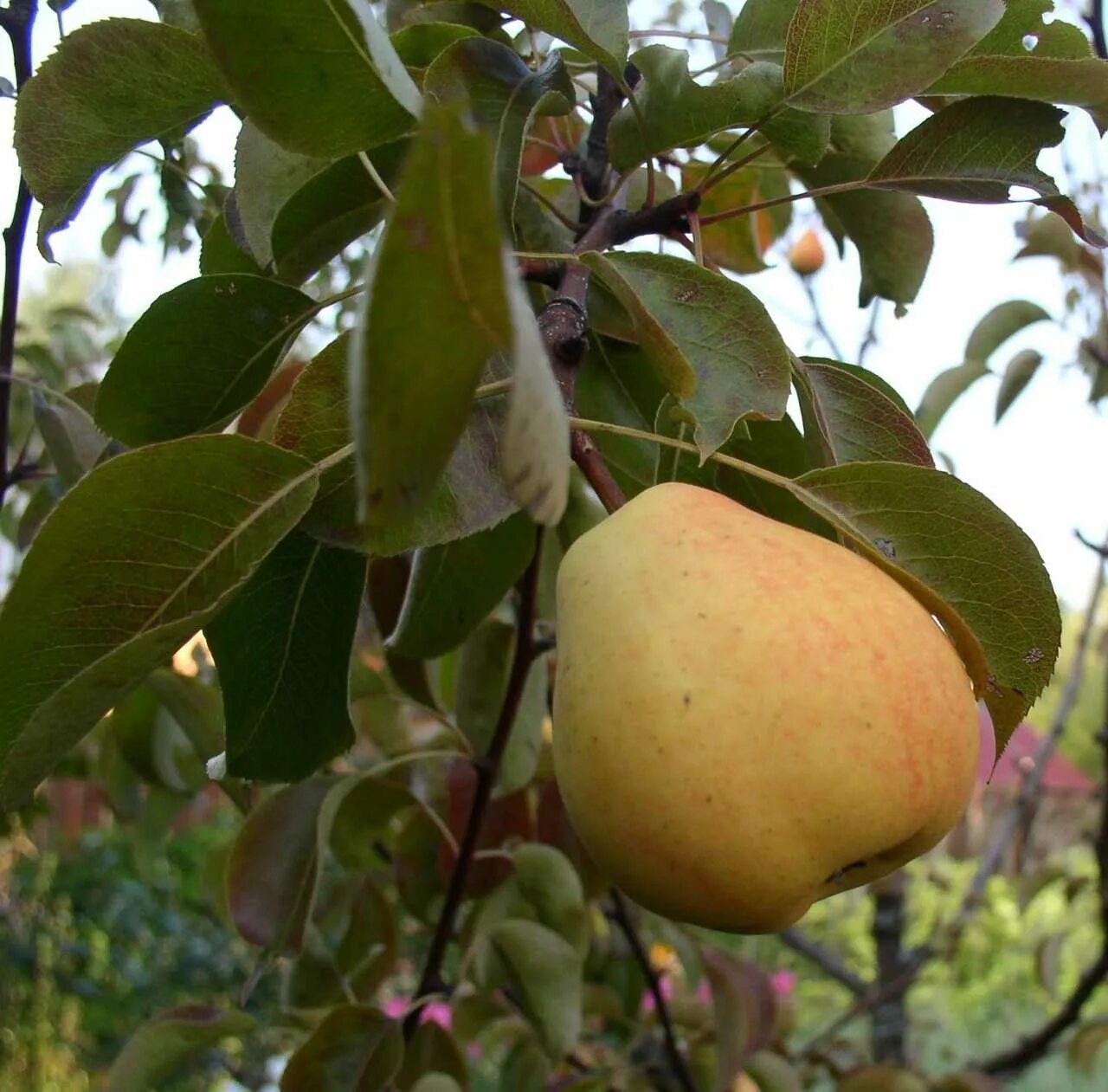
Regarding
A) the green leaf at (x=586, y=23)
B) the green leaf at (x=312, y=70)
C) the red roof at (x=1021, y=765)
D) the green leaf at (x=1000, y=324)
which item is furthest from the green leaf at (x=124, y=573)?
the green leaf at (x=1000, y=324)

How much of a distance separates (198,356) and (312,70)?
21 centimetres

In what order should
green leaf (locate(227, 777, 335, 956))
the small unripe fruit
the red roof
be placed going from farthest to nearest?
the small unripe fruit
green leaf (locate(227, 777, 335, 956))
the red roof

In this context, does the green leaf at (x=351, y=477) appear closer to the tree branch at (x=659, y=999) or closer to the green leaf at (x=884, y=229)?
the green leaf at (x=884, y=229)

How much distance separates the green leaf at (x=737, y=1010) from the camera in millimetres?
1086

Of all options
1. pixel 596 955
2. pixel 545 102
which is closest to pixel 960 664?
pixel 545 102

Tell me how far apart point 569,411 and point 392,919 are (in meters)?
0.71

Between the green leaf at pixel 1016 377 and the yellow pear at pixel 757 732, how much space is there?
0.96m

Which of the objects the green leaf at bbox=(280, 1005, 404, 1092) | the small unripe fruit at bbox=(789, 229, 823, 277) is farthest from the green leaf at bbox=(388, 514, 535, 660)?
the small unripe fruit at bbox=(789, 229, 823, 277)

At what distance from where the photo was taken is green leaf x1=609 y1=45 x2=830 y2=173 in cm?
59

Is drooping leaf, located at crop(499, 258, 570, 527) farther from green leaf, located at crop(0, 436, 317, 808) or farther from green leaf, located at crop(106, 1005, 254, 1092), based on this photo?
green leaf, located at crop(106, 1005, 254, 1092)

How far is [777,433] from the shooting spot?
2.23ft

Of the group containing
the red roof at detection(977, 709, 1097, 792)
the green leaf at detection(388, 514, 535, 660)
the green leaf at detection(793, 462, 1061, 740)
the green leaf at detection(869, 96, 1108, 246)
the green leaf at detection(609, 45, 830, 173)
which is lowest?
the red roof at detection(977, 709, 1097, 792)

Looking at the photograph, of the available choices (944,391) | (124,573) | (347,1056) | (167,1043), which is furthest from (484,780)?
(944,391)

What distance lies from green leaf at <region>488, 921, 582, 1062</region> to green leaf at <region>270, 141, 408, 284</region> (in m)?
0.54
